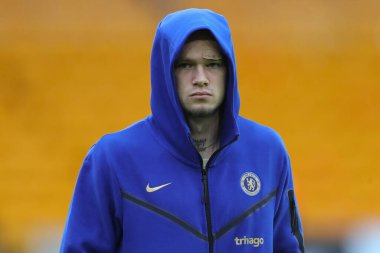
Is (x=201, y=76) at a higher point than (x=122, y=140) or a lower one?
higher

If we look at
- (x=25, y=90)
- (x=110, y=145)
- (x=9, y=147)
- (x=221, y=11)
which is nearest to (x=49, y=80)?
(x=25, y=90)

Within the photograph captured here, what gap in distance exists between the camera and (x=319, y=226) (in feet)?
18.4

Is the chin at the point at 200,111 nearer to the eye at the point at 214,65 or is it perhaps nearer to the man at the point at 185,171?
the man at the point at 185,171

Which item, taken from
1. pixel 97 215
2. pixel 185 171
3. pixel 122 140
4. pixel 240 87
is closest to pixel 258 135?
pixel 185 171

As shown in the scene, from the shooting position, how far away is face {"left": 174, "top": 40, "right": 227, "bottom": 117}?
2117 mm

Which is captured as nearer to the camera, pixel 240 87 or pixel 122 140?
pixel 122 140

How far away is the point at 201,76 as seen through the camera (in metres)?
2.11

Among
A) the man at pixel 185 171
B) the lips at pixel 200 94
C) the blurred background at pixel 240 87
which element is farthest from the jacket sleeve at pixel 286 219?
the blurred background at pixel 240 87

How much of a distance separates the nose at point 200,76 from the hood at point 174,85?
63 mm

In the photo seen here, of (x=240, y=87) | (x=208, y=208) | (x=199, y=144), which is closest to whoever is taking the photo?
Result: (x=208, y=208)

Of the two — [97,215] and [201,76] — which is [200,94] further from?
[97,215]

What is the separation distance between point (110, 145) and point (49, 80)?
12.0ft

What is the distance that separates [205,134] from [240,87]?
11.7ft

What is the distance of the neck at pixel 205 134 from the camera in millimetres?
2191
